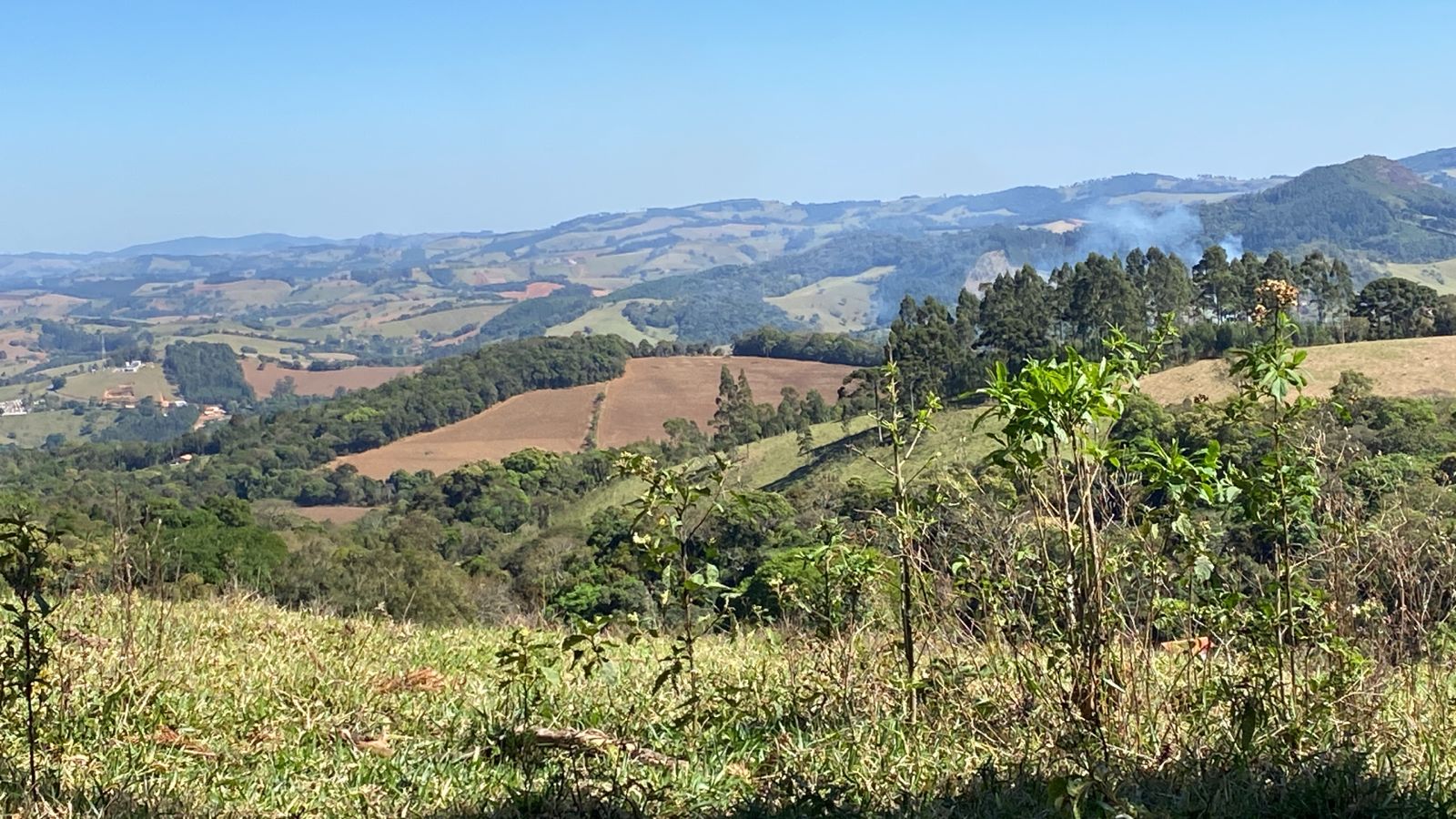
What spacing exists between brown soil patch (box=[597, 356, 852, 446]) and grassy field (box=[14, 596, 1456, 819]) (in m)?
65.2

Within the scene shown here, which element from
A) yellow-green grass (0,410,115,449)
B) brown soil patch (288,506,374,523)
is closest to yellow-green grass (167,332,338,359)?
yellow-green grass (0,410,115,449)

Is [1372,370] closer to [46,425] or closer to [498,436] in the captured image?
[498,436]

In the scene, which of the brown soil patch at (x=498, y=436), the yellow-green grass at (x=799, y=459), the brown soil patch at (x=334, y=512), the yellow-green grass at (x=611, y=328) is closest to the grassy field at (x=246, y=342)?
the yellow-green grass at (x=611, y=328)

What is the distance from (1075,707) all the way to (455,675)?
2762 mm

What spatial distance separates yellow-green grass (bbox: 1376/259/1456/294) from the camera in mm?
139137

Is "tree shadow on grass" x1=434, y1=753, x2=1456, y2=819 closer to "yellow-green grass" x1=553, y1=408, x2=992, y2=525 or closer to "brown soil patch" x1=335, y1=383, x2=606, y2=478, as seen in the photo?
"yellow-green grass" x1=553, y1=408, x2=992, y2=525

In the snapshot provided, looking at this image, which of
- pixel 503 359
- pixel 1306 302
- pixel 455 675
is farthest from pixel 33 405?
pixel 455 675

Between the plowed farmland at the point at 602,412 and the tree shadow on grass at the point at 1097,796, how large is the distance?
213ft

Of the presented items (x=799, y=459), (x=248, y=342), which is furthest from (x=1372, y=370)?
(x=248, y=342)

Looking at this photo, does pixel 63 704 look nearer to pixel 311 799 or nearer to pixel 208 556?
pixel 311 799

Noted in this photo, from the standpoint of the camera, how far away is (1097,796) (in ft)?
9.20

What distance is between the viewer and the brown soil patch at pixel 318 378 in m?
128

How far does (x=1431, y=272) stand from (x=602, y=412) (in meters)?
127

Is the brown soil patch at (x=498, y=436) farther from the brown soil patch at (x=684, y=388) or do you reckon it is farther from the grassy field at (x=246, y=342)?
the grassy field at (x=246, y=342)
